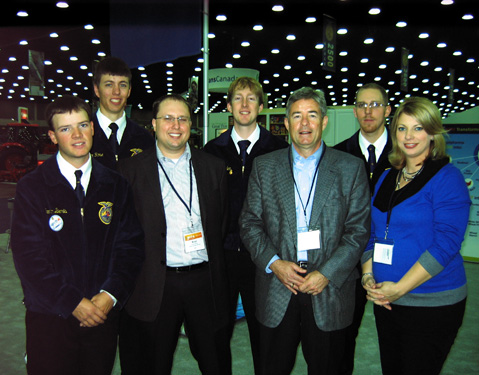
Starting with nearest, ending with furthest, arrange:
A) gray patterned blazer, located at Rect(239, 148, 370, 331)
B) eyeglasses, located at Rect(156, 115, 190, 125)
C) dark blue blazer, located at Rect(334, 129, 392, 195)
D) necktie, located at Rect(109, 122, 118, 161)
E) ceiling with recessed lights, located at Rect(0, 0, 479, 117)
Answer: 1. gray patterned blazer, located at Rect(239, 148, 370, 331)
2. eyeglasses, located at Rect(156, 115, 190, 125)
3. dark blue blazer, located at Rect(334, 129, 392, 195)
4. necktie, located at Rect(109, 122, 118, 161)
5. ceiling with recessed lights, located at Rect(0, 0, 479, 117)

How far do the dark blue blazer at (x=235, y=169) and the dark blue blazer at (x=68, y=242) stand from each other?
0.74 meters

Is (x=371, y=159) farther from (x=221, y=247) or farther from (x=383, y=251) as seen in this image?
(x=221, y=247)

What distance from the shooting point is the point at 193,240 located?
2.07 m

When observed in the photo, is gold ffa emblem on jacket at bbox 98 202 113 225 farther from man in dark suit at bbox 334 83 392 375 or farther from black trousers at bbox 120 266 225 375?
man in dark suit at bbox 334 83 392 375

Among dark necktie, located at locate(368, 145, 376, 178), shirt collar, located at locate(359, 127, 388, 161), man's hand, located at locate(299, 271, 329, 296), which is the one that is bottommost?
man's hand, located at locate(299, 271, 329, 296)

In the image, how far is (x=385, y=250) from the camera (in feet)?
6.06

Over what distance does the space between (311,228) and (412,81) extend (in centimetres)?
1874

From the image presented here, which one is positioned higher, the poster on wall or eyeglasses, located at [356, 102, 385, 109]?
eyeglasses, located at [356, 102, 385, 109]

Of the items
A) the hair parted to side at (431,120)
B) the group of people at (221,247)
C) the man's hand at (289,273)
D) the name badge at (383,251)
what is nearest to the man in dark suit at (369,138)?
the group of people at (221,247)

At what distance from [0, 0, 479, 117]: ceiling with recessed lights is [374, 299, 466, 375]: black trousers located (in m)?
2.85

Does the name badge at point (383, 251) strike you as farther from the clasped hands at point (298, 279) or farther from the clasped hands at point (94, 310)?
the clasped hands at point (94, 310)

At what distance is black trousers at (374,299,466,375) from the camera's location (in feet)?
5.68

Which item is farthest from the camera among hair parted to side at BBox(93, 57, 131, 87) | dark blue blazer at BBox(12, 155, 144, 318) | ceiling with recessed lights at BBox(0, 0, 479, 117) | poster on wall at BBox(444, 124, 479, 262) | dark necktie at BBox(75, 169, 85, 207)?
ceiling with recessed lights at BBox(0, 0, 479, 117)

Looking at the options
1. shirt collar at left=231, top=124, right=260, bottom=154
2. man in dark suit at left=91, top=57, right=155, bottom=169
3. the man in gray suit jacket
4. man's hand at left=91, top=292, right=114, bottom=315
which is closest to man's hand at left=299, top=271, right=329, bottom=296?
the man in gray suit jacket
